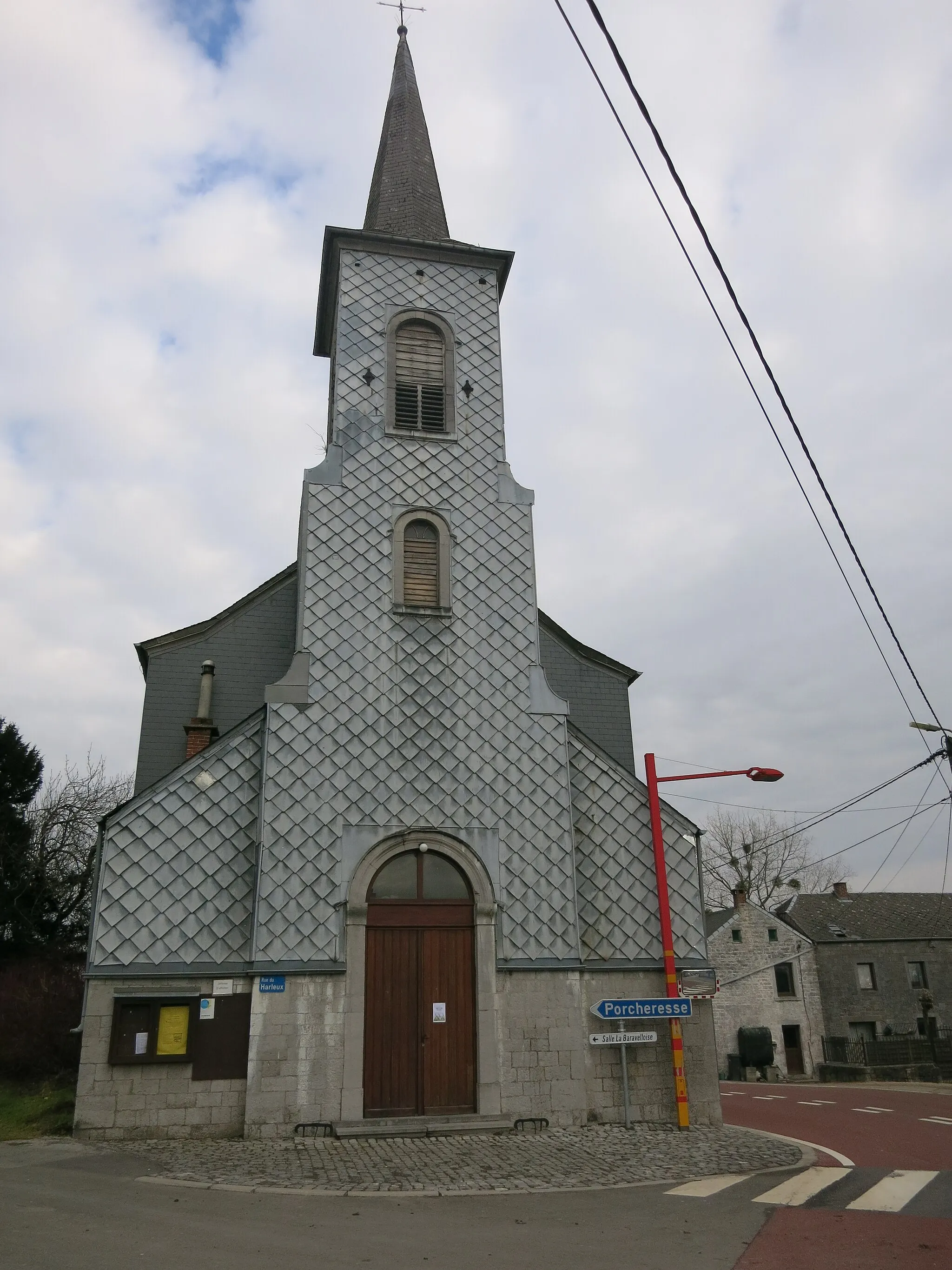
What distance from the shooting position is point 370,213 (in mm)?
21938

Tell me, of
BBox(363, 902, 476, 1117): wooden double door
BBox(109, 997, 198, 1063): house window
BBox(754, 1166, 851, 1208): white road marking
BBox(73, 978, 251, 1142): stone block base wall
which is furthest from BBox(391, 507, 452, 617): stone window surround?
BBox(754, 1166, 851, 1208): white road marking

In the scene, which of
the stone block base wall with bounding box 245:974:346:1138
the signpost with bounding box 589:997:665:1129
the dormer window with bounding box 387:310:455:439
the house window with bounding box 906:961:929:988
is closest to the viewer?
the stone block base wall with bounding box 245:974:346:1138

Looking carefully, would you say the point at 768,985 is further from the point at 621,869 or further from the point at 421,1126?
the point at 421,1126

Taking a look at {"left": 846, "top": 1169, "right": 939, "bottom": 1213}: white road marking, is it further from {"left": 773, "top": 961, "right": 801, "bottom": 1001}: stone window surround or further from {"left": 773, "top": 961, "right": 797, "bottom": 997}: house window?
{"left": 773, "top": 961, "right": 797, "bottom": 997}: house window

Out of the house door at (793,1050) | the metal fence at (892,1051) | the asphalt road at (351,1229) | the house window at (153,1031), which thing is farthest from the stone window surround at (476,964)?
the house door at (793,1050)

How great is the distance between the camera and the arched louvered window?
59.2ft

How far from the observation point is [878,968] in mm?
41094

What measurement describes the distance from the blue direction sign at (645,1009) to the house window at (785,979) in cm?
2918

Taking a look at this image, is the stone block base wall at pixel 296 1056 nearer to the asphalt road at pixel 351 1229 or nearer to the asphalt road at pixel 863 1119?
the asphalt road at pixel 351 1229

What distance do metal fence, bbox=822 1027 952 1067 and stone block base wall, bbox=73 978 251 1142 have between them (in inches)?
1151

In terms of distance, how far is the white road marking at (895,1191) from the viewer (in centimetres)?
909

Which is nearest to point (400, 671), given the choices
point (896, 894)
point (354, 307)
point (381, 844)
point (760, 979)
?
point (381, 844)

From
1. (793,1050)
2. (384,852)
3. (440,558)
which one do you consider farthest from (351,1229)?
(793,1050)

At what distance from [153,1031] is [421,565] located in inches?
333
